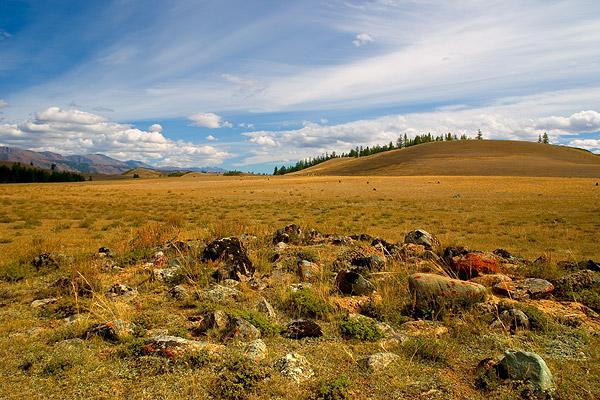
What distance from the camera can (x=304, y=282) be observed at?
9.29m

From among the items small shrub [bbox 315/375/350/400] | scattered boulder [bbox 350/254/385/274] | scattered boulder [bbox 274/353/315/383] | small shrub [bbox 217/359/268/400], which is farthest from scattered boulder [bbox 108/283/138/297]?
scattered boulder [bbox 350/254/385/274]

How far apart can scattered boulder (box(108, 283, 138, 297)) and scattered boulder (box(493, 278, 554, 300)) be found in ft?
25.8

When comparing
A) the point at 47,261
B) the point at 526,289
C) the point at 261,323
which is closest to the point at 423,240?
the point at 526,289

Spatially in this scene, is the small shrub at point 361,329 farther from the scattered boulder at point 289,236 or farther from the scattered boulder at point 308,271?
the scattered boulder at point 289,236

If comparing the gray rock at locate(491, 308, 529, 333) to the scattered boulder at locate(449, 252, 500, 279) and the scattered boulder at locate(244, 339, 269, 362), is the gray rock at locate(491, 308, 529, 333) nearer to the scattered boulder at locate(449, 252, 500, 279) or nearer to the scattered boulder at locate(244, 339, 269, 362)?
the scattered boulder at locate(449, 252, 500, 279)

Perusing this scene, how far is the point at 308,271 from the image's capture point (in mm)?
9922

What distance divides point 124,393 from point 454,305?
5.69m

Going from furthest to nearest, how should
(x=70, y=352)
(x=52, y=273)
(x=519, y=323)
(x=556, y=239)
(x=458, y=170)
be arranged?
1. (x=458, y=170)
2. (x=556, y=239)
3. (x=52, y=273)
4. (x=519, y=323)
5. (x=70, y=352)

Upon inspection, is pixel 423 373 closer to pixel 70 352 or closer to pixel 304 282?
pixel 304 282

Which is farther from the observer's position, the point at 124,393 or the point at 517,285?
the point at 517,285

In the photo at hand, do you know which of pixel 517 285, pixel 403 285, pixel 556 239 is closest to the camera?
pixel 403 285

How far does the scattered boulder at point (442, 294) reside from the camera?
746 centimetres

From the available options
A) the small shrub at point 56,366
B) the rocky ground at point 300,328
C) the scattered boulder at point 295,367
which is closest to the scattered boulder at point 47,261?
the rocky ground at point 300,328

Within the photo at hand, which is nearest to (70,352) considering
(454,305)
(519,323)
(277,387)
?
(277,387)
